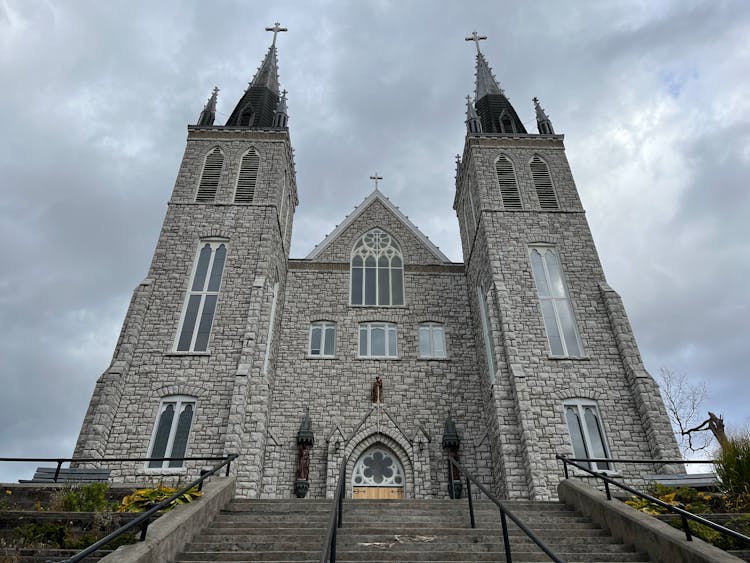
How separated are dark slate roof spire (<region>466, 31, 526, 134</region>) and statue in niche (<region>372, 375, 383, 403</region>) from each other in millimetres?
13079

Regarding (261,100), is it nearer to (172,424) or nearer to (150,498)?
(172,424)

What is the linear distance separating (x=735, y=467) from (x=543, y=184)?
12.9m

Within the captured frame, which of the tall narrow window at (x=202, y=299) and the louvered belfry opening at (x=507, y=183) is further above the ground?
the louvered belfry opening at (x=507, y=183)

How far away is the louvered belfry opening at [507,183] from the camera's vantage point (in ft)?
64.0

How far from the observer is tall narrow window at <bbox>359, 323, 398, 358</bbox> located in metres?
18.5

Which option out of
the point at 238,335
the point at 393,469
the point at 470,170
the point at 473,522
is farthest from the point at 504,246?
the point at 473,522

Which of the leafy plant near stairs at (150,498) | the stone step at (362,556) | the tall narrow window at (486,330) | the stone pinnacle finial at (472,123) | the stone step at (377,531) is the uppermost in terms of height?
the stone pinnacle finial at (472,123)

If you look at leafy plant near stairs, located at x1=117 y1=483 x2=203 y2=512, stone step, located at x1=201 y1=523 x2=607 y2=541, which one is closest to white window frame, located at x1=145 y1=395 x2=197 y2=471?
leafy plant near stairs, located at x1=117 y1=483 x2=203 y2=512

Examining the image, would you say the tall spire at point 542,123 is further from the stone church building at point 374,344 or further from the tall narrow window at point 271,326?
the tall narrow window at point 271,326

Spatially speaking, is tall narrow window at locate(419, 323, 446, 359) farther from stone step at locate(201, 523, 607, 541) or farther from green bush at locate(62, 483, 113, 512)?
green bush at locate(62, 483, 113, 512)

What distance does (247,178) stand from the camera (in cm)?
2033

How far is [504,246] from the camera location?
17938mm

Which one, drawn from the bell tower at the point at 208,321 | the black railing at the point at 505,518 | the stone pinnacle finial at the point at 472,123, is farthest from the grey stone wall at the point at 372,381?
the stone pinnacle finial at the point at 472,123

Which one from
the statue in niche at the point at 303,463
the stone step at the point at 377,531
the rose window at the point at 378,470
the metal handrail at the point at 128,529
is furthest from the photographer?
the rose window at the point at 378,470
